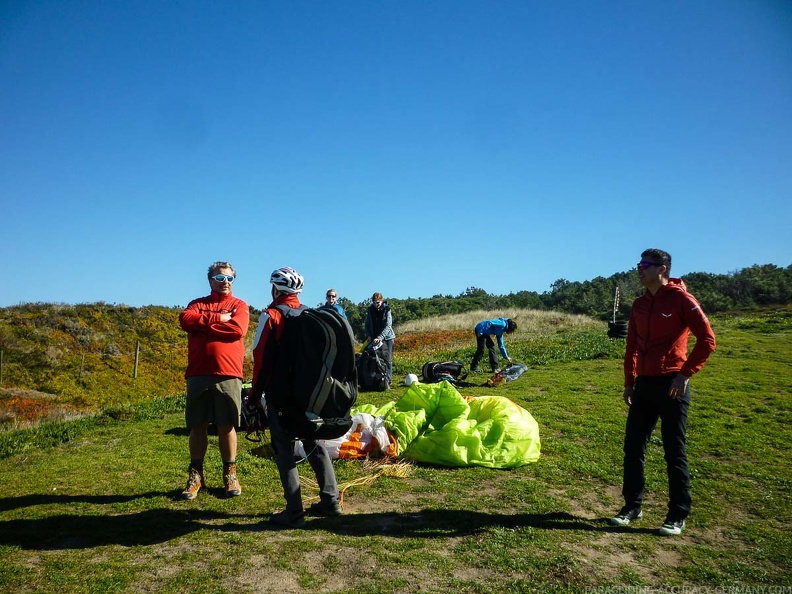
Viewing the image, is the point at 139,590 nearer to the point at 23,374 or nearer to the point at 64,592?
the point at 64,592

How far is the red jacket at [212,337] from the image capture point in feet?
15.5

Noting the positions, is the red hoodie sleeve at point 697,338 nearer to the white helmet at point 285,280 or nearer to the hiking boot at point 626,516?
the hiking boot at point 626,516

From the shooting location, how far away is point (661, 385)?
417 cm

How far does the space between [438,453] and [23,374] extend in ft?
71.3

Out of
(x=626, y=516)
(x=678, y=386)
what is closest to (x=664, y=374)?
(x=678, y=386)

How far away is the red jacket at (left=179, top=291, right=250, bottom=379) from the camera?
15.5 feet

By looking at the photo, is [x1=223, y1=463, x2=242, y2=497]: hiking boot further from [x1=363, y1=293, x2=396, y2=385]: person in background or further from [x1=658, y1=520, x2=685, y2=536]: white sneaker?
A: [x1=363, y1=293, x2=396, y2=385]: person in background

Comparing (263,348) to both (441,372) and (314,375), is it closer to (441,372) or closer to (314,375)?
(314,375)

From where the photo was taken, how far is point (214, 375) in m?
4.75

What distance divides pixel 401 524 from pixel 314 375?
4.78 feet

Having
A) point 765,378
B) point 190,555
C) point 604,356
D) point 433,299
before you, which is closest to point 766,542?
point 190,555

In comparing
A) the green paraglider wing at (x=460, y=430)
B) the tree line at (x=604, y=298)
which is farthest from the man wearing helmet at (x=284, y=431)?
the tree line at (x=604, y=298)

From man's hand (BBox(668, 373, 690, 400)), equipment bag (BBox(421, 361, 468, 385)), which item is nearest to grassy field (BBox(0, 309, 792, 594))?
man's hand (BBox(668, 373, 690, 400))

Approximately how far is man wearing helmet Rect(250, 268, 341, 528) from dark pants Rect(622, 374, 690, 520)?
242 centimetres
